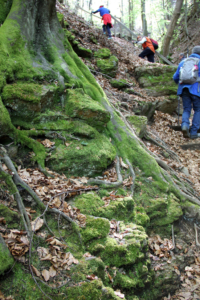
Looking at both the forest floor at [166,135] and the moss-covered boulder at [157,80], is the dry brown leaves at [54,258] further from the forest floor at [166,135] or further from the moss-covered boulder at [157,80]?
the moss-covered boulder at [157,80]

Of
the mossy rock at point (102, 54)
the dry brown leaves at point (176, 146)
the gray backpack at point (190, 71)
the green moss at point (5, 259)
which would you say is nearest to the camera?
the green moss at point (5, 259)

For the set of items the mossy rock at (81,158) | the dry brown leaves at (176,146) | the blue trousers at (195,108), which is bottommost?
the dry brown leaves at (176,146)

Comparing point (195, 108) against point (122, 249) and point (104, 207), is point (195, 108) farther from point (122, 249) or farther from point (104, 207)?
point (122, 249)

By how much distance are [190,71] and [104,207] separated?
5469 mm

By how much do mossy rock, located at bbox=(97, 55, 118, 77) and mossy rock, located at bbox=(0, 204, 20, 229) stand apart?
8.54 metres

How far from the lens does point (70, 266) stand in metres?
2.56

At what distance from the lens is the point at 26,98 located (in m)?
4.28

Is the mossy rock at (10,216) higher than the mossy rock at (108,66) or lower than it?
lower

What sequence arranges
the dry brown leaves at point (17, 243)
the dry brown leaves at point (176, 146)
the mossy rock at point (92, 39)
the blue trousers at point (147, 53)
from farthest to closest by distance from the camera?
the blue trousers at point (147, 53) → the mossy rock at point (92, 39) → the dry brown leaves at point (176, 146) → the dry brown leaves at point (17, 243)

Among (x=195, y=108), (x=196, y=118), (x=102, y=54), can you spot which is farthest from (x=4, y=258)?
(x=102, y=54)

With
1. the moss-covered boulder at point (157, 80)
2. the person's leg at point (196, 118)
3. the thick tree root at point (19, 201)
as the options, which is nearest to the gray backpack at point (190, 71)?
the person's leg at point (196, 118)

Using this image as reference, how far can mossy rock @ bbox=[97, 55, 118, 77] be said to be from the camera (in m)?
9.84

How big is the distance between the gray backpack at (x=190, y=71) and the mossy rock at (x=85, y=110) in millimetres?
3422

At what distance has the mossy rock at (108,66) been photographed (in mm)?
9836
